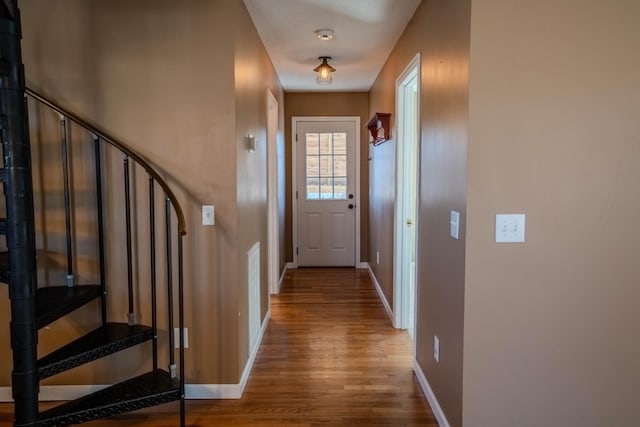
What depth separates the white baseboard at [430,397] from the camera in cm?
227

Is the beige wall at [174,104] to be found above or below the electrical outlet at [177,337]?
above

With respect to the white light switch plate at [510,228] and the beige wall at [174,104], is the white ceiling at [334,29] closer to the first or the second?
the beige wall at [174,104]

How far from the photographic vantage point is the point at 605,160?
6.21 ft

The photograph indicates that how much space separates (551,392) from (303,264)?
176 inches

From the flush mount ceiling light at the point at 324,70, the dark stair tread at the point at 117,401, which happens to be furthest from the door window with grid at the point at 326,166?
the dark stair tread at the point at 117,401

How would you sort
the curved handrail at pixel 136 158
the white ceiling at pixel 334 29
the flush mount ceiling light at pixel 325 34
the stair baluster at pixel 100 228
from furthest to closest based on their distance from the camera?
the flush mount ceiling light at pixel 325 34
the white ceiling at pixel 334 29
the stair baluster at pixel 100 228
the curved handrail at pixel 136 158

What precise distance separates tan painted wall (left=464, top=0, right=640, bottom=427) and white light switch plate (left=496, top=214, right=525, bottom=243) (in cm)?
3

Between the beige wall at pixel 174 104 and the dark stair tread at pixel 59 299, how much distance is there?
196 millimetres

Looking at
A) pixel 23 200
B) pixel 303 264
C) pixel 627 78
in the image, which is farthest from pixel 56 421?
pixel 303 264

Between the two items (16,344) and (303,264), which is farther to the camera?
(303,264)

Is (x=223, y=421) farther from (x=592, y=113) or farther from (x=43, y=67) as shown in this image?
(x=592, y=113)

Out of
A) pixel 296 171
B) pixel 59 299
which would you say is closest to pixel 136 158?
pixel 59 299

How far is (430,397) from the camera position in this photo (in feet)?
8.27

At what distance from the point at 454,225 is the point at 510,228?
250 millimetres
